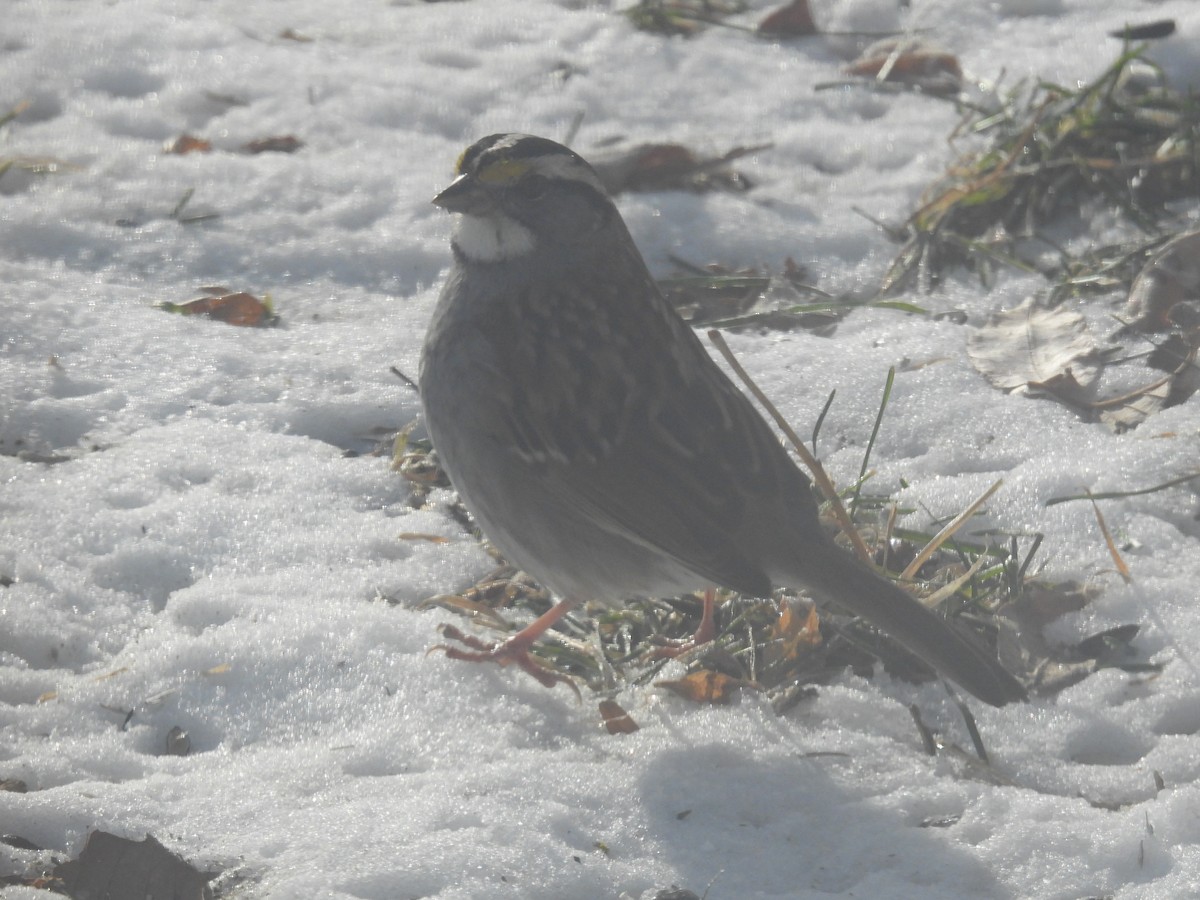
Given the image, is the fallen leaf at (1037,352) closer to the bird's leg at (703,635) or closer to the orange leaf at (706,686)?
the bird's leg at (703,635)

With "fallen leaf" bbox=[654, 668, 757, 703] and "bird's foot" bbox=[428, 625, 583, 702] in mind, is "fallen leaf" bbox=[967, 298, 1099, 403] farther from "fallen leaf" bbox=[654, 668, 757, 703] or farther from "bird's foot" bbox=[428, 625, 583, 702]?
"bird's foot" bbox=[428, 625, 583, 702]

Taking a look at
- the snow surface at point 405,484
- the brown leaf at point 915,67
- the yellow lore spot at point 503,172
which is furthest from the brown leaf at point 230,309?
the brown leaf at point 915,67

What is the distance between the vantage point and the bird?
3377 millimetres

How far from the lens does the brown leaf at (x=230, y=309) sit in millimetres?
4984

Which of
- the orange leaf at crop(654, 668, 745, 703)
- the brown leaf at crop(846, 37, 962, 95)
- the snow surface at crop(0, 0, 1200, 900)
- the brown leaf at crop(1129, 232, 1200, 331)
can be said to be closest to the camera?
the snow surface at crop(0, 0, 1200, 900)

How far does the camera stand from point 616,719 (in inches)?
133

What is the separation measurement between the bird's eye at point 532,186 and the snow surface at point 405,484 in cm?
91

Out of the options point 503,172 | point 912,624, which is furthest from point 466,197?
point 912,624

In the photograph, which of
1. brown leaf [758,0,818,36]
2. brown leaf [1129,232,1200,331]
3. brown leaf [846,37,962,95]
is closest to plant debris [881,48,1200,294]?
brown leaf [1129,232,1200,331]

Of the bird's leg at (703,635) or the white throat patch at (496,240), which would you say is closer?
the bird's leg at (703,635)

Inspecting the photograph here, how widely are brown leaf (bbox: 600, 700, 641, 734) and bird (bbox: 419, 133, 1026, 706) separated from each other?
0.19 m

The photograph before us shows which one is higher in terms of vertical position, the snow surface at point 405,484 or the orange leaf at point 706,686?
the snow surface at point 405,484

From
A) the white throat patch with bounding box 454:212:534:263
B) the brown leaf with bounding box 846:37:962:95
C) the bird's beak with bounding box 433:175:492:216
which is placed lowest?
the brown leaf with bounding box 846:37:962:95

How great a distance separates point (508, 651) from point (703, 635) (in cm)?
52
